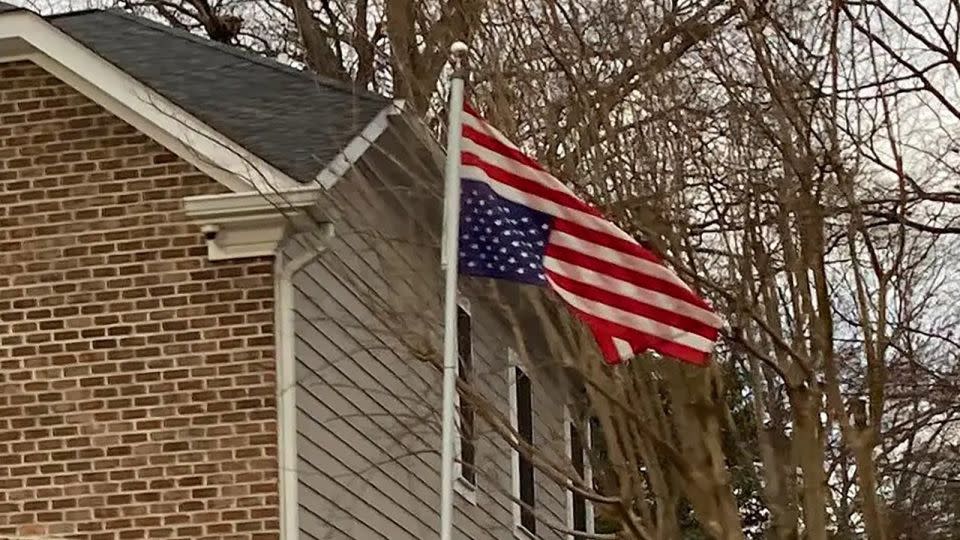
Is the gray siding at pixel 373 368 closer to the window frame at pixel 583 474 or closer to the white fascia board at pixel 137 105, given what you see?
the white fascia board at pixel 137 105

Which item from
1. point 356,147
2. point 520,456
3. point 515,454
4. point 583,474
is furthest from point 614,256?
point 583,474

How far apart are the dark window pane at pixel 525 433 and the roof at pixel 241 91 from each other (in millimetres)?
4000

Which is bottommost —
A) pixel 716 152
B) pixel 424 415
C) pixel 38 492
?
pixel 38 492

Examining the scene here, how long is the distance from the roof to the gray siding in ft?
1.13

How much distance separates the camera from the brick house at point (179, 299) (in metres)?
10.9

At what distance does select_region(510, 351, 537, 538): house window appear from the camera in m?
15.7

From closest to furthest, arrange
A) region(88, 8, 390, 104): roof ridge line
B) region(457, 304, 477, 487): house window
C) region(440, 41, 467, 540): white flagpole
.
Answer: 1. region(440, 41, 467, 540): white flagpole
2. region(88, 8, 390, 104): roof ridge line
3. region(457, 304, 477, 487): house window

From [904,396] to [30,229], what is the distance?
23.6ft

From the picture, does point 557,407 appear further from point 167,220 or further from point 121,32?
point 167,220

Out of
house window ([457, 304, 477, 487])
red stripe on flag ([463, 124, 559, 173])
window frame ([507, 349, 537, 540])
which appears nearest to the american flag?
red stripe on flag ([463, 124, 559, 173])

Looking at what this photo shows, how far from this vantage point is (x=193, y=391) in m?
11.0

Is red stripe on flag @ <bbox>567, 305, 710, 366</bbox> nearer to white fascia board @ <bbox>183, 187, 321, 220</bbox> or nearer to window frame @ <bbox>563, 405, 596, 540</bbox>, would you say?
white fascia board @ <bbox>183, 187, 321, 220</bbox>

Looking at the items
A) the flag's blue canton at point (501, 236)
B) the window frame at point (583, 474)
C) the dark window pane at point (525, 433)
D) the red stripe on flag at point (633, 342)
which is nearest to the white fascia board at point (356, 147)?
the flag's blue canton at point (501, 236)

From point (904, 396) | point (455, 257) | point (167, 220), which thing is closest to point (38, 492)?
point (167, 220)
